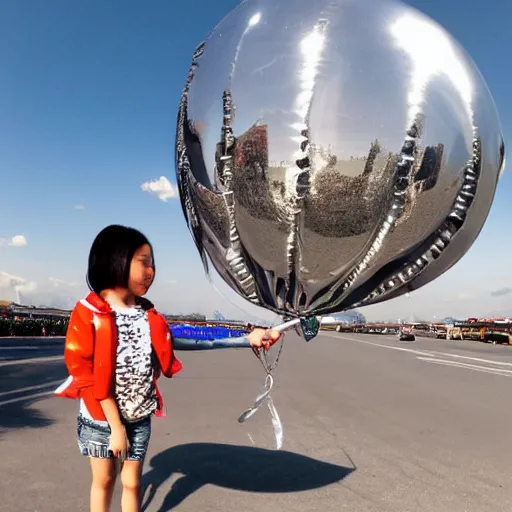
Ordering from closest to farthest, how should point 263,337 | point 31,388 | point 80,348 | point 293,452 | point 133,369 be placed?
1. point 80,348
2. point 133,369
3. point 263,337
4. point 293,452
5. point 31,388

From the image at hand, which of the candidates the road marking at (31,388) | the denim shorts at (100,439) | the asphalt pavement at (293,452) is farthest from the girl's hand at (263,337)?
the road marking at (31,388)

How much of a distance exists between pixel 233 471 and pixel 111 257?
2291 millimetres

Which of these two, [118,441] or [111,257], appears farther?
[111,257]

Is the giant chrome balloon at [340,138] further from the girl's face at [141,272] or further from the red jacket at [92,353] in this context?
the red jacket at [92,353]

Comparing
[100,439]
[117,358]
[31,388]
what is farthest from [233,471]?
[31,388]

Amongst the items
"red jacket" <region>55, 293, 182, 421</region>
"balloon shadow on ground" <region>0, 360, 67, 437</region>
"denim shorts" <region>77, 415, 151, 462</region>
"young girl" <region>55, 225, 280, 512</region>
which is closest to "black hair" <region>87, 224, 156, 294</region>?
"young girl" <region>55, 225, 280, 512</region>

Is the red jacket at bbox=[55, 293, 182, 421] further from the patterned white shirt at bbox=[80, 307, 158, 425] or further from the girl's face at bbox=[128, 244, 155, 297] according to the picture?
the girl's face at bbox=[128, 244, 155, 297]

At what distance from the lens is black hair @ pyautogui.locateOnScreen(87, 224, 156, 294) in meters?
2.22

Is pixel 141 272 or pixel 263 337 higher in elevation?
pixel 141 272

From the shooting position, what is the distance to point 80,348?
206 centimetres

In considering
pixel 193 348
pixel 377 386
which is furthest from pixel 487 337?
pixel 193 348

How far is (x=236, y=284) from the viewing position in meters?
2.34

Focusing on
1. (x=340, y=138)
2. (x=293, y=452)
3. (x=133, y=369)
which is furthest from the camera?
(x=293, y=452)

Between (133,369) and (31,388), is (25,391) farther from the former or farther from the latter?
(133,369)
